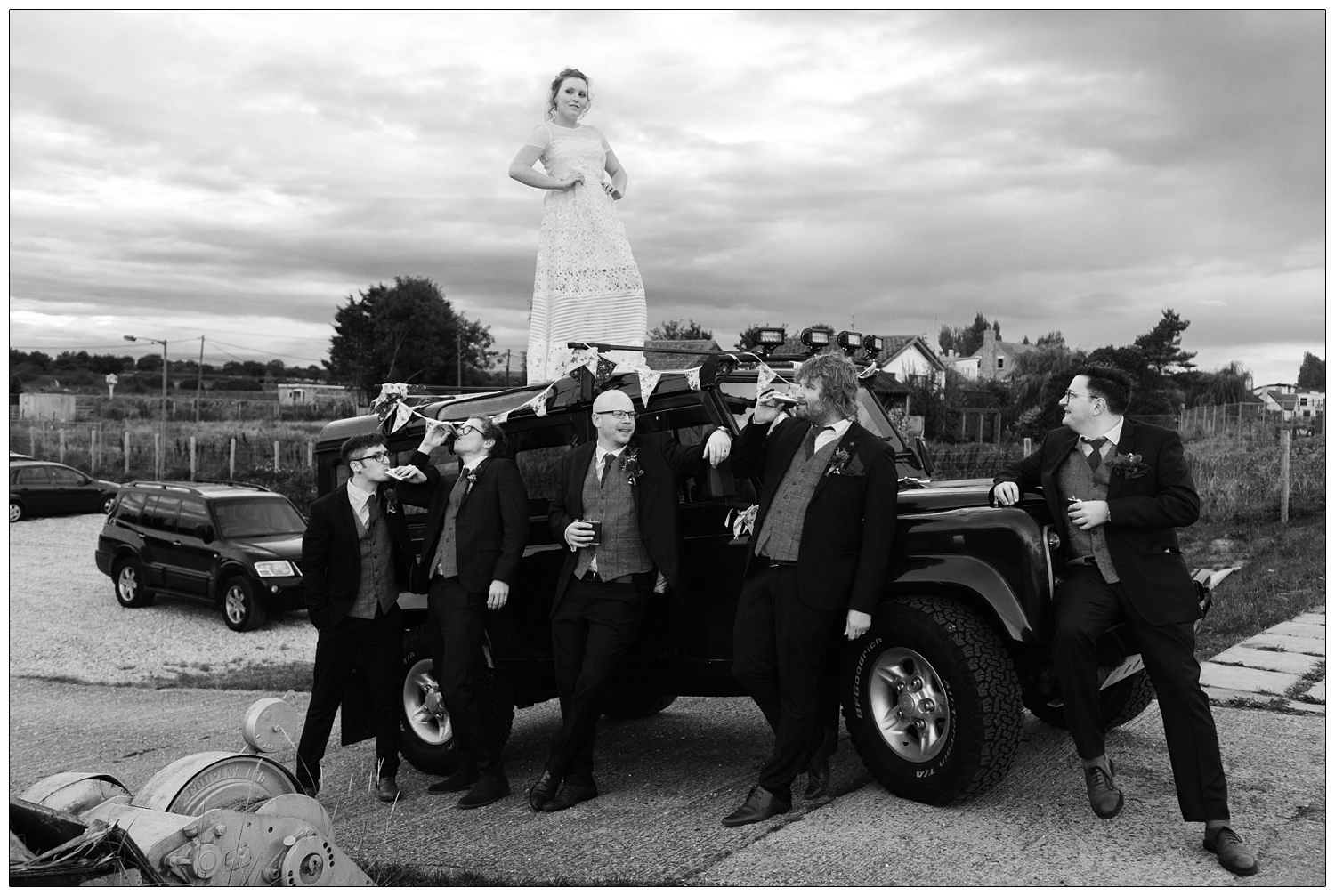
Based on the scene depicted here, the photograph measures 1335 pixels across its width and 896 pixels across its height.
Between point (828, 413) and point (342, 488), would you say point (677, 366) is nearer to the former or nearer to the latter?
point (828, 413)

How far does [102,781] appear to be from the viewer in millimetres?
4223

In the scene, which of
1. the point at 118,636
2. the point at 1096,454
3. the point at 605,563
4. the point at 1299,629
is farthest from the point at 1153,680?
the point at 118,636

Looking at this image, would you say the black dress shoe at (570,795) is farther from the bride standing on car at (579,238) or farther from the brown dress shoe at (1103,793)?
the bride standing on car at (579,238)

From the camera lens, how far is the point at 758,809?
16.7ft

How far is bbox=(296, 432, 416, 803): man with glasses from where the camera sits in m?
6.15

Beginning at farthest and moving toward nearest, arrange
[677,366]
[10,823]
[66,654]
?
[66,654] → [677,366] → [10,823]

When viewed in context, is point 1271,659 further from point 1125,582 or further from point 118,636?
point 118,636

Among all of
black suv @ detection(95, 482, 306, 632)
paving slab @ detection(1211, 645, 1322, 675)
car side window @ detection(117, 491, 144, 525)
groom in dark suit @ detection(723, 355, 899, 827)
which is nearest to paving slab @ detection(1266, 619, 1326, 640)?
paving slab @ detection(1211, 645, 1322, 675)

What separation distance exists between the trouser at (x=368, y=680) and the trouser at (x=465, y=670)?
0.39 meters

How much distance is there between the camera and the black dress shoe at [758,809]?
5.06 meters

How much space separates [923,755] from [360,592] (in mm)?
3179

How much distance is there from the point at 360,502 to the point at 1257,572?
10542 mm

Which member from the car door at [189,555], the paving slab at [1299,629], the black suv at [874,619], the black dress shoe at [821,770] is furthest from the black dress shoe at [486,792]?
the car door at [189,555]

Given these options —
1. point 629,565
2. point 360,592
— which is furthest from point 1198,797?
point 360,592
